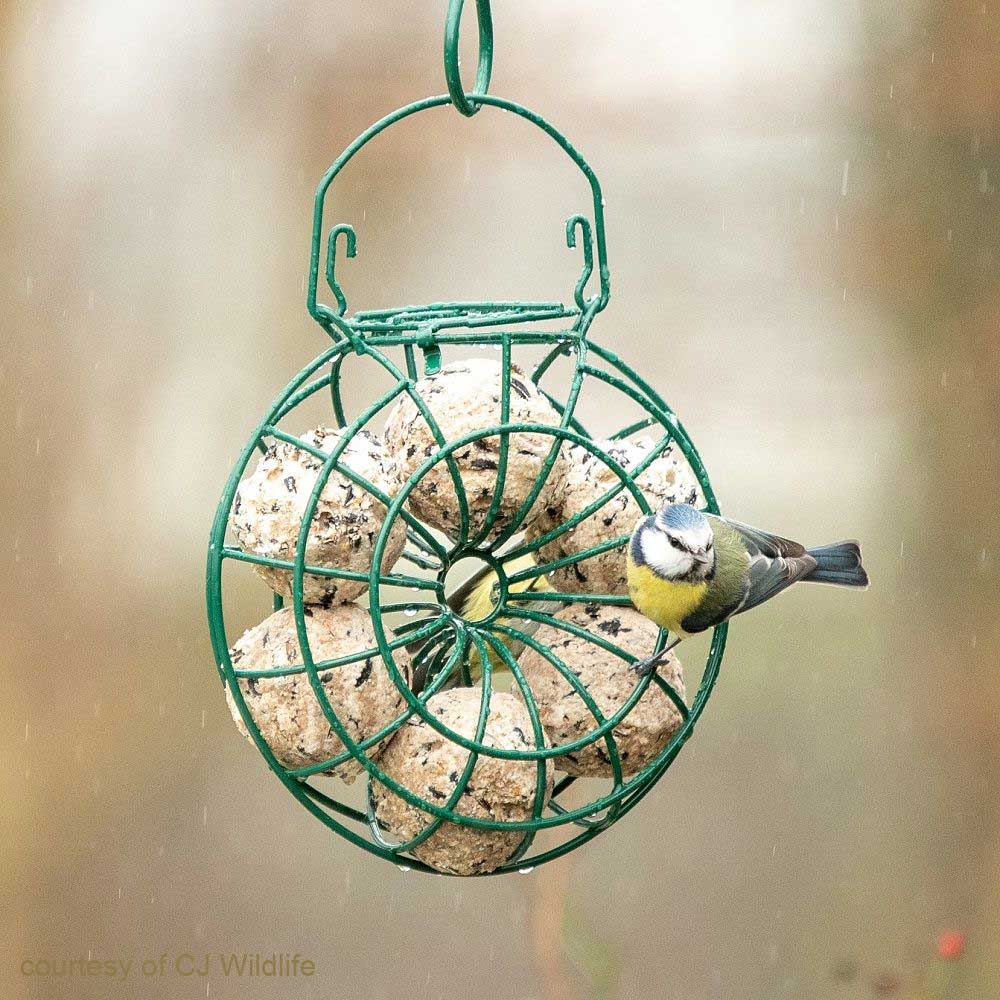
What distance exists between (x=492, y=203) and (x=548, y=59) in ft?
1.23

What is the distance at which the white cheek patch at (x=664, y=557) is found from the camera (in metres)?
1.48

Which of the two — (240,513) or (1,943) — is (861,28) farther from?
(1,943)

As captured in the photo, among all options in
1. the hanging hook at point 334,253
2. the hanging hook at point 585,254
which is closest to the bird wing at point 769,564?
the hanging hook at point 585,254

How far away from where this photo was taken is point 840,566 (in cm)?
186

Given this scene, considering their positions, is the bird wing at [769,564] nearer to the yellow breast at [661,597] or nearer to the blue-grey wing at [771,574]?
the blue-grey wing at [771,574]

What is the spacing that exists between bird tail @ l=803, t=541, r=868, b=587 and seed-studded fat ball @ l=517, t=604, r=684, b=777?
328 millimetres

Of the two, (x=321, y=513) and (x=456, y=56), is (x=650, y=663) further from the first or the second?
(x=456, y=56)

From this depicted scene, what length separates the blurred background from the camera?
3180 mm

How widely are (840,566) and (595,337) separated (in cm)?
150

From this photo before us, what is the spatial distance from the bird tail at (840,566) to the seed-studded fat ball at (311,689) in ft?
2.18

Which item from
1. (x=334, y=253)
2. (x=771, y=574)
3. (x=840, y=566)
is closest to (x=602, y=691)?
(x=771, y=574)

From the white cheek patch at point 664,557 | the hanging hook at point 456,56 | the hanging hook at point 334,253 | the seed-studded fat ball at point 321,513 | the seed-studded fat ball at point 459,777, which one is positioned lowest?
the seed-studded fat ball at point 459,777

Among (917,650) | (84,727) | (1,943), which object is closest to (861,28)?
(917,650)

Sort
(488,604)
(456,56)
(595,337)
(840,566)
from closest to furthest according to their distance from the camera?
(456,56) < (488,604) < (840,566) < (595,337)
